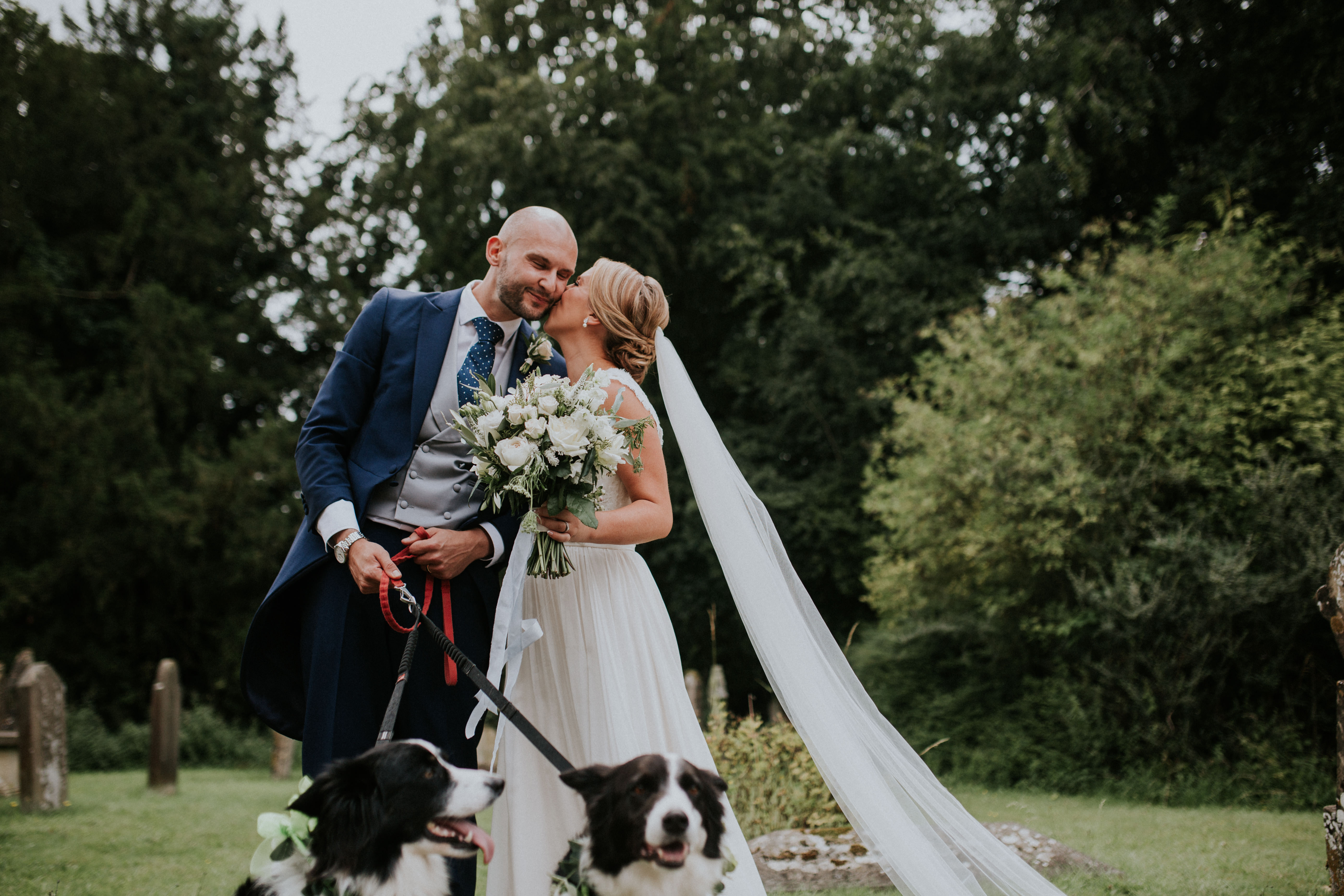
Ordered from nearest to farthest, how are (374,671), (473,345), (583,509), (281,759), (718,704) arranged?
(583,509) < (374,671) < (473,345) < (718,704) < (281,759)

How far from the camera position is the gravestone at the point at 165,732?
346 inches

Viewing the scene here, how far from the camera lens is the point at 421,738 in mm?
2807

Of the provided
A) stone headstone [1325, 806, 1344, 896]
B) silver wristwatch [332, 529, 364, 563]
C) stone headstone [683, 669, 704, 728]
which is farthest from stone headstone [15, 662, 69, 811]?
stone headstone [1325, 806, 1344, 896]

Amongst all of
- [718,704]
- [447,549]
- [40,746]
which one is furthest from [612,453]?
[40,746]

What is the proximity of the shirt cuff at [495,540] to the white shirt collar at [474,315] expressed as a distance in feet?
2.19

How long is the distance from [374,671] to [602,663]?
0.71m

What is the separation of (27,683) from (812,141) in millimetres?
13527

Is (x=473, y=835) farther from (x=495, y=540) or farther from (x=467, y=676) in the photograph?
(x=495, y=540)

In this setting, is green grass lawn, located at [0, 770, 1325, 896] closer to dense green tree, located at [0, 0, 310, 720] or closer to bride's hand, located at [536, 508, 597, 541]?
bride's hand, located at [536, 508, 597, 541]

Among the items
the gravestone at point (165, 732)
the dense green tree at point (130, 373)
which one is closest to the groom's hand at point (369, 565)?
the gravestone at point (165, 732)

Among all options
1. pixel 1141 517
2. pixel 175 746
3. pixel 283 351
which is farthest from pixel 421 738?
pixel 283 351

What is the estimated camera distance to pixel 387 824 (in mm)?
2072

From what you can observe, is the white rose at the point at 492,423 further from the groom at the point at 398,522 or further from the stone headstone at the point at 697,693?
the stone headstone at the point at 697,693

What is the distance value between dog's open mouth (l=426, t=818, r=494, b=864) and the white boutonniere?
4.78 ft
